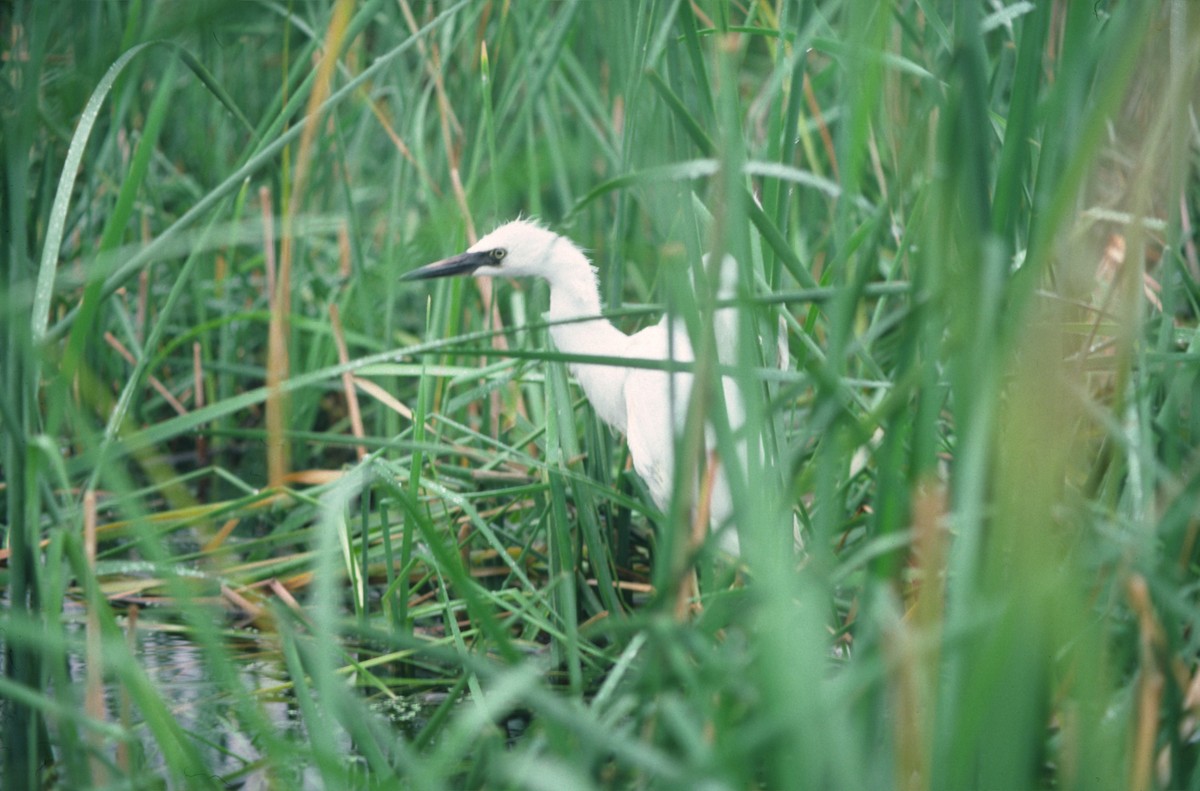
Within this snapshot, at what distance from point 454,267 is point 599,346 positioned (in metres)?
0.31

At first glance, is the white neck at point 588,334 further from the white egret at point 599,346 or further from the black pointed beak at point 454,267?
the black pointed beak at point 454,267

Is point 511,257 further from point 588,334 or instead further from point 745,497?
point 745,497

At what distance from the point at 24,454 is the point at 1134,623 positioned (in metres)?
0.98

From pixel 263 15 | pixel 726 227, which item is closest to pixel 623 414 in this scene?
pixel 726 227

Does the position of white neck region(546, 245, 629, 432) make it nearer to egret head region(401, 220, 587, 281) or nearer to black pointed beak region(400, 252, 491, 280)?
egret head region(401, 220, 587, 281)

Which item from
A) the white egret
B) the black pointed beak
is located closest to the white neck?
the white egret

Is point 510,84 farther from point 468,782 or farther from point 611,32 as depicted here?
point 468,782

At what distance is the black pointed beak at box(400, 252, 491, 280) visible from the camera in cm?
204

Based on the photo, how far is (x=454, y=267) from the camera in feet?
6.68

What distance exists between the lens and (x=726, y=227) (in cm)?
76

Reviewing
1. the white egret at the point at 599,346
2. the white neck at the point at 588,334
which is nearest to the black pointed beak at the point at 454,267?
the white egret at the point at 599,346

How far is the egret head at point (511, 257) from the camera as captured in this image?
2.04 meters

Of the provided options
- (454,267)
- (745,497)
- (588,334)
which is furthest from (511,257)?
(745,497)

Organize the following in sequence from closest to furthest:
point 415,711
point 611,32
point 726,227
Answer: point 726,227 < point 611,32 < point 415,711
